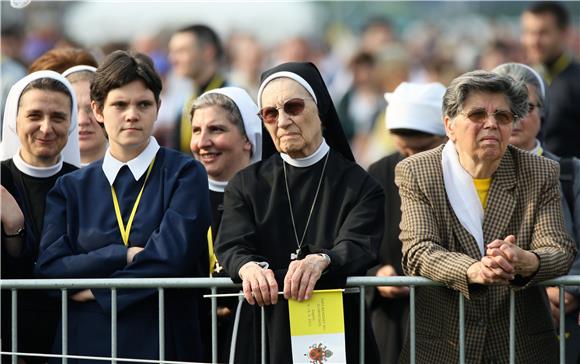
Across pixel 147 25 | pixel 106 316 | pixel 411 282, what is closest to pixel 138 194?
pixel 106 316

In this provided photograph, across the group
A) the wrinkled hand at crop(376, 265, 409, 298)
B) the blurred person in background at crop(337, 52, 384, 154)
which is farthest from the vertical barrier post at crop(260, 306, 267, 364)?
the blurred person in background at crop(337, 52, 384, 154)

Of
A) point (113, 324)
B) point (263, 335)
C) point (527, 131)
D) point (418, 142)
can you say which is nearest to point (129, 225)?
point (113, 324)

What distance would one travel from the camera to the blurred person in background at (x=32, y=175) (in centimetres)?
689

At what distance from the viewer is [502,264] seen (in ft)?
19.6

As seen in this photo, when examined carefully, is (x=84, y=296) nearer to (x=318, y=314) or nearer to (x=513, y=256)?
A: (x=318, y=314)

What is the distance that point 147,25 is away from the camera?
60.9 feet

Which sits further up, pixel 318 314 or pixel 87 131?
pixel 87 131

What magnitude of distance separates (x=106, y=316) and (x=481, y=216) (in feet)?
6.00

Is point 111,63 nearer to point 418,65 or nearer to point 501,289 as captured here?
point 501,289

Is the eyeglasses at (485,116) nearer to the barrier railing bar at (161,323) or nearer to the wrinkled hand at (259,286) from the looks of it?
the wrinkled hand at (259,286)

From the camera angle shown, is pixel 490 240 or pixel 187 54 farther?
pixel 187 54

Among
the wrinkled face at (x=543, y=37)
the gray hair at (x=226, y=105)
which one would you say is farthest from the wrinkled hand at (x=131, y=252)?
the wrinkled face at (x=543, y=37)

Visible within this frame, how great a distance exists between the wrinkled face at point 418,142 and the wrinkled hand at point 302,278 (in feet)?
7.37

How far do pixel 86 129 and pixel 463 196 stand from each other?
2.68 m
